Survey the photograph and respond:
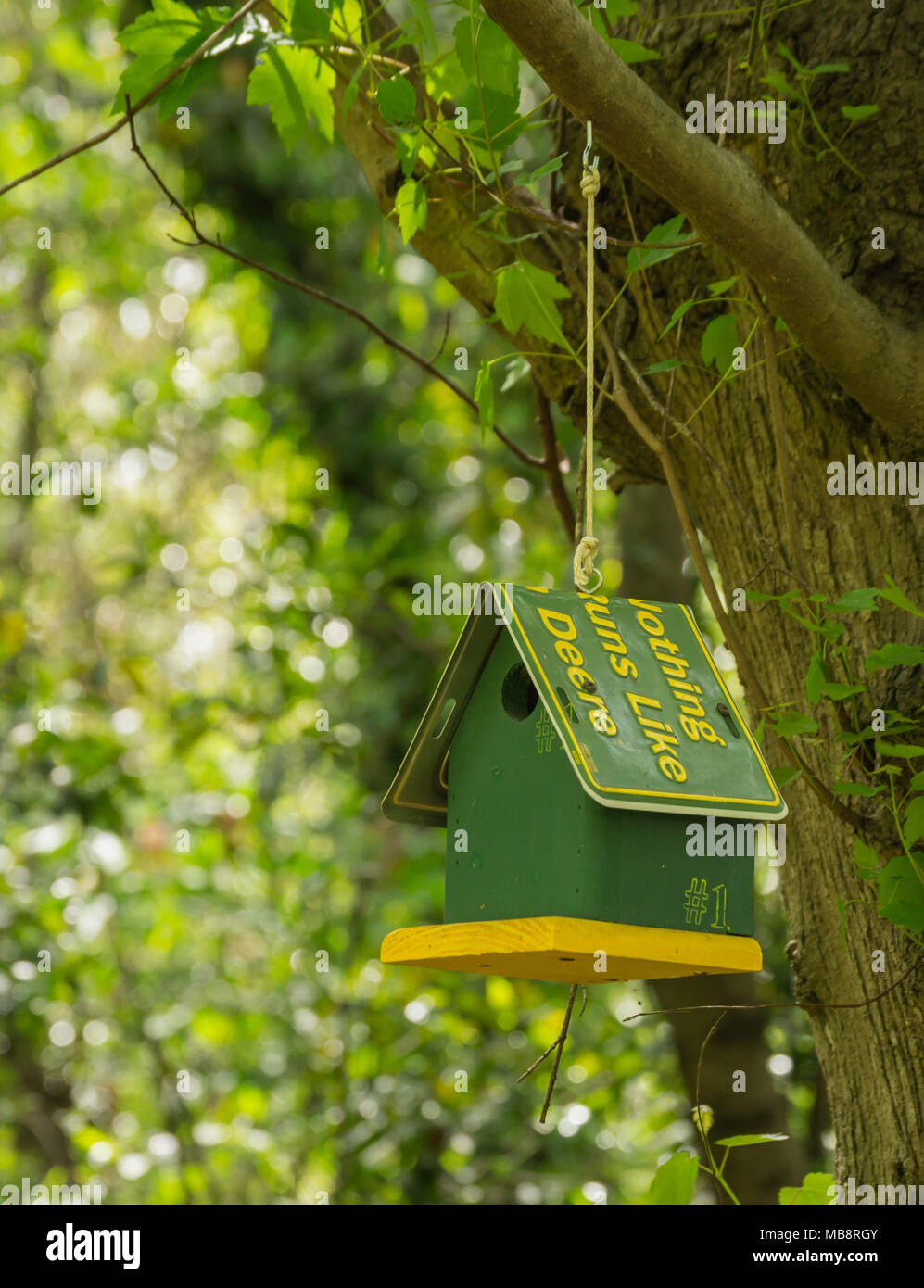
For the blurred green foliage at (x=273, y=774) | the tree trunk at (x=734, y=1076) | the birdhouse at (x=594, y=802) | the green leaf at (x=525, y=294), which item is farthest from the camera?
the blurred green foliage at (x=273, y=774)

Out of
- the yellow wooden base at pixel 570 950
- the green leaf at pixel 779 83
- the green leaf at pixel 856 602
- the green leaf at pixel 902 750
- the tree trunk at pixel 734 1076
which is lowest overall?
the tree trunk at pixel 734 1076

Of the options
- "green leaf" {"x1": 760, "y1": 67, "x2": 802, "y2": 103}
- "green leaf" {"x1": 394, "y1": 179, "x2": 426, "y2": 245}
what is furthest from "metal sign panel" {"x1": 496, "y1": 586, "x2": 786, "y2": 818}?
"green leaf" {"x1": 760, "y1": 67, "x2": 802, "y2": 103}

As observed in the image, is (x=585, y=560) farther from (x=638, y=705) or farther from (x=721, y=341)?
(x=721, y=341)

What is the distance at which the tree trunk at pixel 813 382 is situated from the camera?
4.90ft

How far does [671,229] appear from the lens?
1590mm

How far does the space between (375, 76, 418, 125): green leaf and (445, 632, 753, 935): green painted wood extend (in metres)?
0.62

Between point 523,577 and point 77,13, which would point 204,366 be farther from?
point 523,577

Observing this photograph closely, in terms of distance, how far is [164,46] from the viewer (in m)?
1.54

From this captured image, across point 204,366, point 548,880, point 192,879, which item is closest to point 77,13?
point 204,366

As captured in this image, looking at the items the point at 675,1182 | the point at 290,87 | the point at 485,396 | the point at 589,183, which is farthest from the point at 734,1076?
the point at 290,87

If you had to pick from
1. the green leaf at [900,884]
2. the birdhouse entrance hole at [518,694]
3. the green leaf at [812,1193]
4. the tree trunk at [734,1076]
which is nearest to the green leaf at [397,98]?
the birdhouse entrance hole at [518,694]

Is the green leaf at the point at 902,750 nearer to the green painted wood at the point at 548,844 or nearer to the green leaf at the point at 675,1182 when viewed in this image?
the green painted wood at the point at 548,844

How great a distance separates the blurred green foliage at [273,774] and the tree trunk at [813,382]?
106cm

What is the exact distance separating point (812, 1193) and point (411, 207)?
1342 millimetres
